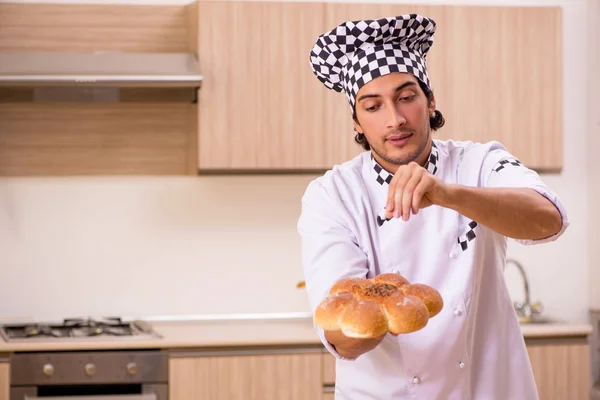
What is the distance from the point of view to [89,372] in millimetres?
3207

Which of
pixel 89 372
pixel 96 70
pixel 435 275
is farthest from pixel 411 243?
pixel 96 70

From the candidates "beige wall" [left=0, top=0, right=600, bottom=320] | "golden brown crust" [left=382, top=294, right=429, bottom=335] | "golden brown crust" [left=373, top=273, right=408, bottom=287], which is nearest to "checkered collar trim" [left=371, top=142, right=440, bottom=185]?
"golden brown crust" [left=373, top=273, right=408, bottom=287]

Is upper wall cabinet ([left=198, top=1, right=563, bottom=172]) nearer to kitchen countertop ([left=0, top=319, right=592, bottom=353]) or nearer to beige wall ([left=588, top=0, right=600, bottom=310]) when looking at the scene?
beige wall ([left=588, top=0, right=600, bottom=310])

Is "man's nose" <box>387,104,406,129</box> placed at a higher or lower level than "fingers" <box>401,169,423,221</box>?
higher

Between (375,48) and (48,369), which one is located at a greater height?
(375,48)

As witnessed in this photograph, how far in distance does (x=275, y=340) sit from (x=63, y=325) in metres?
0.86

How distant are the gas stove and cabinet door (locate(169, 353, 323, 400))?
20 cm

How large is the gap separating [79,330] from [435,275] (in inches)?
79.8

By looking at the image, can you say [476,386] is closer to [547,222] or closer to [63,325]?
[547,222]

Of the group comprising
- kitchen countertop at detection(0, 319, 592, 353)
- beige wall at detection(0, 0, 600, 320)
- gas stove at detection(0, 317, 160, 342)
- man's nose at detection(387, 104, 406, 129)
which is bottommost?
kitchen countertop at detection(0, 319, 592, 353)

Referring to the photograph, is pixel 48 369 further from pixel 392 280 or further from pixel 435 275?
pixel 392 280

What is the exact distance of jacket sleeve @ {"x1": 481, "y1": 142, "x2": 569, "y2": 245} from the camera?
5.02 feet

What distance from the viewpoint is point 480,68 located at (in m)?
3.67

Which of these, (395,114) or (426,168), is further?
(426,168)
